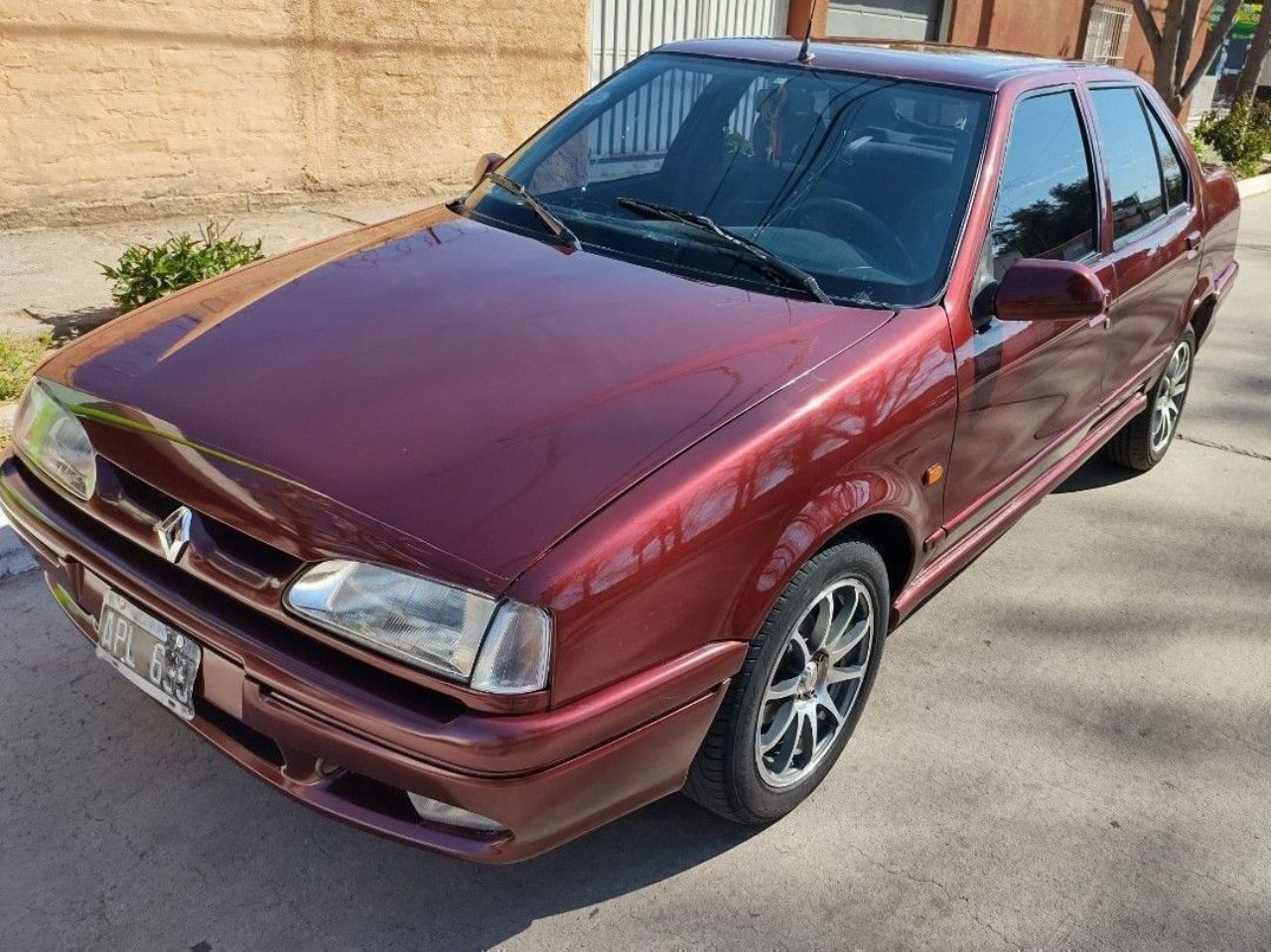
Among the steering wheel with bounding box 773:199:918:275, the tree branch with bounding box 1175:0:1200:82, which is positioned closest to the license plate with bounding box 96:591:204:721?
the steering wheel with bounding box 773:199:918:275

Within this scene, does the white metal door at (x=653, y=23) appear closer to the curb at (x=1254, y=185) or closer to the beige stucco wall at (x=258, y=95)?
the beige stucco wall at (x=258, y=95)

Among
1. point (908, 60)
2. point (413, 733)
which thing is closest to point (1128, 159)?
point (908, 60)

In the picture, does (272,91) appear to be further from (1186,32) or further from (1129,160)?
(1186,32)

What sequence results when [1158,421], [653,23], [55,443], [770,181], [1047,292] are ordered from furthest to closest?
[653,23] → [1158,421] → [770,181] → [1047,292] → [55,443]

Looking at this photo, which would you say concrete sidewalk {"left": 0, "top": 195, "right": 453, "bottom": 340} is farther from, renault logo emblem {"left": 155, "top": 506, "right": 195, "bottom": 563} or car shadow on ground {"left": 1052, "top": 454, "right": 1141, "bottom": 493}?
car shadow on ground {"left": 1052, "top": 454, "right": 1141, "bottom": 493}

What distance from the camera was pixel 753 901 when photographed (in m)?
2.54

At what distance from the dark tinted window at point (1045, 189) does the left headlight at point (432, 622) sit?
72.1 inches

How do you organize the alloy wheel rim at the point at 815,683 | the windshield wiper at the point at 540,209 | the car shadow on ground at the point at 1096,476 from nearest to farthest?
the alloy wheel rim at the point at 815,683, the windshield wiper at the point at 540,209, the car shadow on ground at the point at 1096,476

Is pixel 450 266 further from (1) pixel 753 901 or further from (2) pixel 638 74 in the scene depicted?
A: (1) pixel 753 901

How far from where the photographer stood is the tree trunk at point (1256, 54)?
50.6ft

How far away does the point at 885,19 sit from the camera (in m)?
13.5

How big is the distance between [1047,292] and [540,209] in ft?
4.68

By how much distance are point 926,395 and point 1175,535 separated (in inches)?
92.0

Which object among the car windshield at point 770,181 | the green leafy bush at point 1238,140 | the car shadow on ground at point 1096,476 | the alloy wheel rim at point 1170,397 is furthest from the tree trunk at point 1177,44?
the car windshield at point 770,181
